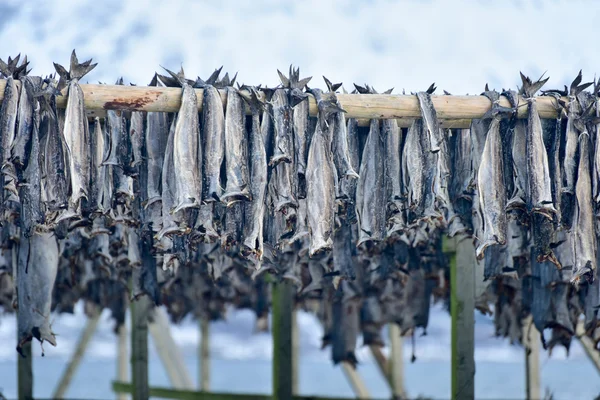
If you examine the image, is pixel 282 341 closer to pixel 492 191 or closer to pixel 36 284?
pixel 36 284

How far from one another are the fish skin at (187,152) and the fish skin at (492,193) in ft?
5.49

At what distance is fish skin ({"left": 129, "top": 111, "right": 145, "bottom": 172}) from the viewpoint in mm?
5152

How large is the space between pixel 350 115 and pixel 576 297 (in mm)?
2586

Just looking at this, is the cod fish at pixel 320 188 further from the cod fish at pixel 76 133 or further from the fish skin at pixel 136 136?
the cod fish at pixel 76 133

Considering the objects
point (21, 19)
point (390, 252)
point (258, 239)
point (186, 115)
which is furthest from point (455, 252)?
point (21, 19)

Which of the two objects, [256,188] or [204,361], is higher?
[256,188]

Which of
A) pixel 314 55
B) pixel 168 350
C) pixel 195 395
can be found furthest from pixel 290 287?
pixel 314 55

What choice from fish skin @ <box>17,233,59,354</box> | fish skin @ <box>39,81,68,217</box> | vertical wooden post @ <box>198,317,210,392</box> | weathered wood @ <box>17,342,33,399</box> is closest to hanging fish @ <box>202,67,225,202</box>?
fish skin @ <box>39,81,68,217</box>

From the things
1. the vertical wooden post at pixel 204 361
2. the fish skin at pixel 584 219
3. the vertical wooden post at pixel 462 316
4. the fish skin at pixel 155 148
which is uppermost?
the fish skin at pixel 155 148

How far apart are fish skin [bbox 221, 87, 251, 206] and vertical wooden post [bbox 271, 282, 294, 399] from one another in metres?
2.59

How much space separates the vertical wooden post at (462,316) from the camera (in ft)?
19.6

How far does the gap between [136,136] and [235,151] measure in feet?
2.27

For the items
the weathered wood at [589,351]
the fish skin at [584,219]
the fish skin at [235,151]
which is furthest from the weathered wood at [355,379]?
the fish skin at [235,151]

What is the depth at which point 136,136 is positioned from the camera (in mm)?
5172
